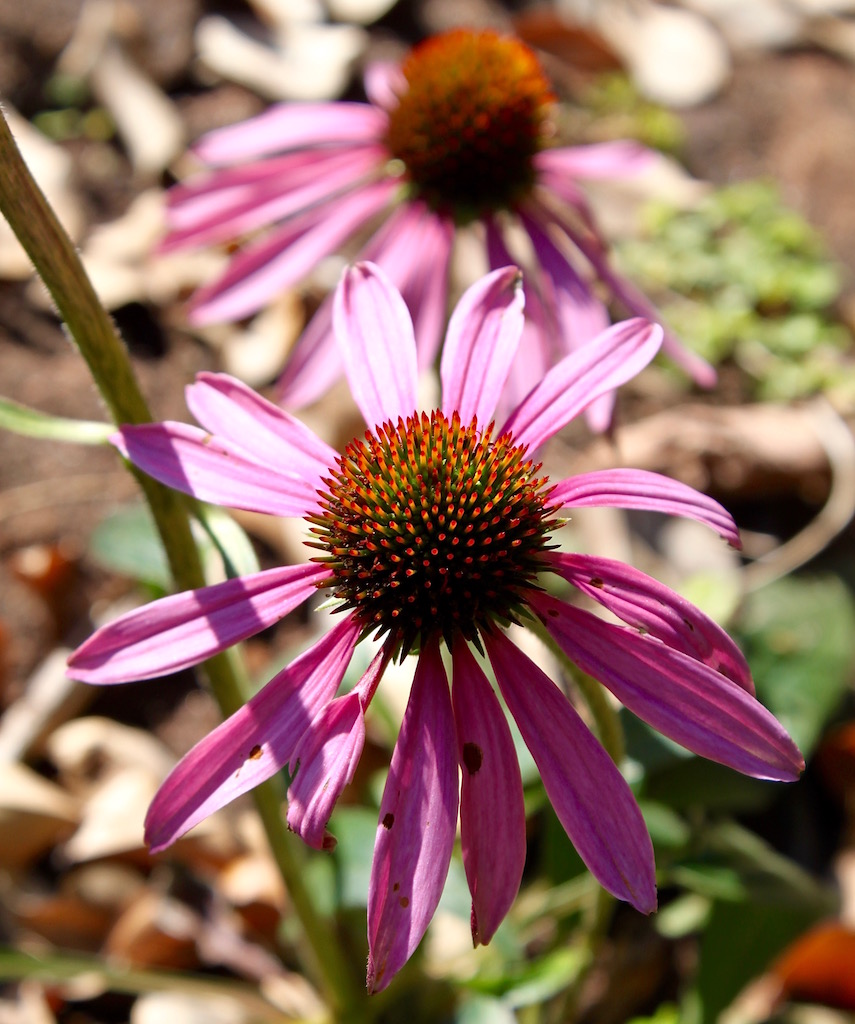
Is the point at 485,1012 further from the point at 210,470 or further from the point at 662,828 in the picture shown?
the point at 210,470

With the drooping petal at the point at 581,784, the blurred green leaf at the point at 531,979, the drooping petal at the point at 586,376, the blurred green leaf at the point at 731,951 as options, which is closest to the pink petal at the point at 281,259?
the drooping petal at the point at 586,376

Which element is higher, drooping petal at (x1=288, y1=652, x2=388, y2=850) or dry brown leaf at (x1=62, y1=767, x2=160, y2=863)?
drooping petal at (x1=288, y1=652, x2=388, y2=850)

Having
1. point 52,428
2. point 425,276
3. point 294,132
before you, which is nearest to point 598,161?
point 425,276

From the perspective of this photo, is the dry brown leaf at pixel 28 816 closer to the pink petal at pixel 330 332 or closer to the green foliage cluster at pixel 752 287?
the pink petal at pixel 330 332

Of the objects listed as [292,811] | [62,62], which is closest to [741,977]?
[292,811]

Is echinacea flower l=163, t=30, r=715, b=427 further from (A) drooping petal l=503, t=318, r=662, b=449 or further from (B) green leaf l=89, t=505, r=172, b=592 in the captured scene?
(A) drooping petal l=503, t=318, r=662, b=449

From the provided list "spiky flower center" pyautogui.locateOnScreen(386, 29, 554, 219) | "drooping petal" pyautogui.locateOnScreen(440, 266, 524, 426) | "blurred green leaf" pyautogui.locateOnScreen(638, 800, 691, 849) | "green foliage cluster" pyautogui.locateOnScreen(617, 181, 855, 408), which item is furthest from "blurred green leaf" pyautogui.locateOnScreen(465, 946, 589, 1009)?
"green foliage cluster" pyautogui.locateOnScreen(617, 181, 855, 408)
